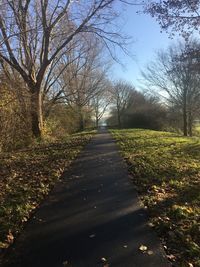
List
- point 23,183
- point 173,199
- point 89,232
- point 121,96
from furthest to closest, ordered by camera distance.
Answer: point 121,96
point 23,183
point 173,199
point 89,232

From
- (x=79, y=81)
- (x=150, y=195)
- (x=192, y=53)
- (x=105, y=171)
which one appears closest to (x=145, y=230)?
(x=150, y=195)

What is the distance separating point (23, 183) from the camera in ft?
30.2

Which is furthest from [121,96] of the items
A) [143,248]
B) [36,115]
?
[143,248]

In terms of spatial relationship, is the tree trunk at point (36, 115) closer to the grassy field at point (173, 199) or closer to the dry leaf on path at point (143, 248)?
the grassy field at point (173, 199)

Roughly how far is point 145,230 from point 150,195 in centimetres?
227

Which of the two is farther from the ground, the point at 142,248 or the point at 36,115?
the point at 36,115

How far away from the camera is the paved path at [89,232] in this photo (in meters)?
4.61

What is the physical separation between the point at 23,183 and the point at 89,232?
4116 mm

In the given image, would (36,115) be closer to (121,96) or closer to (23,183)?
(23,183)

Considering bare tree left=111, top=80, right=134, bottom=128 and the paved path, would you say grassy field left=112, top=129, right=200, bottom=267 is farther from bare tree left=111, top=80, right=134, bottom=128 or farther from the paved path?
bare tree left=111, top=80, right=134, bottom=128

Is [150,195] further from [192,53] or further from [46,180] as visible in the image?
[192,53]

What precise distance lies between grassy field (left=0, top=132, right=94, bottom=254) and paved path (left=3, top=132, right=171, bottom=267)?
25cm

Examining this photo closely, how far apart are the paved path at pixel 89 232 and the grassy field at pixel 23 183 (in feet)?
0.81

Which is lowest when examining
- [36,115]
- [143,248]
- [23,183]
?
[143,248]
